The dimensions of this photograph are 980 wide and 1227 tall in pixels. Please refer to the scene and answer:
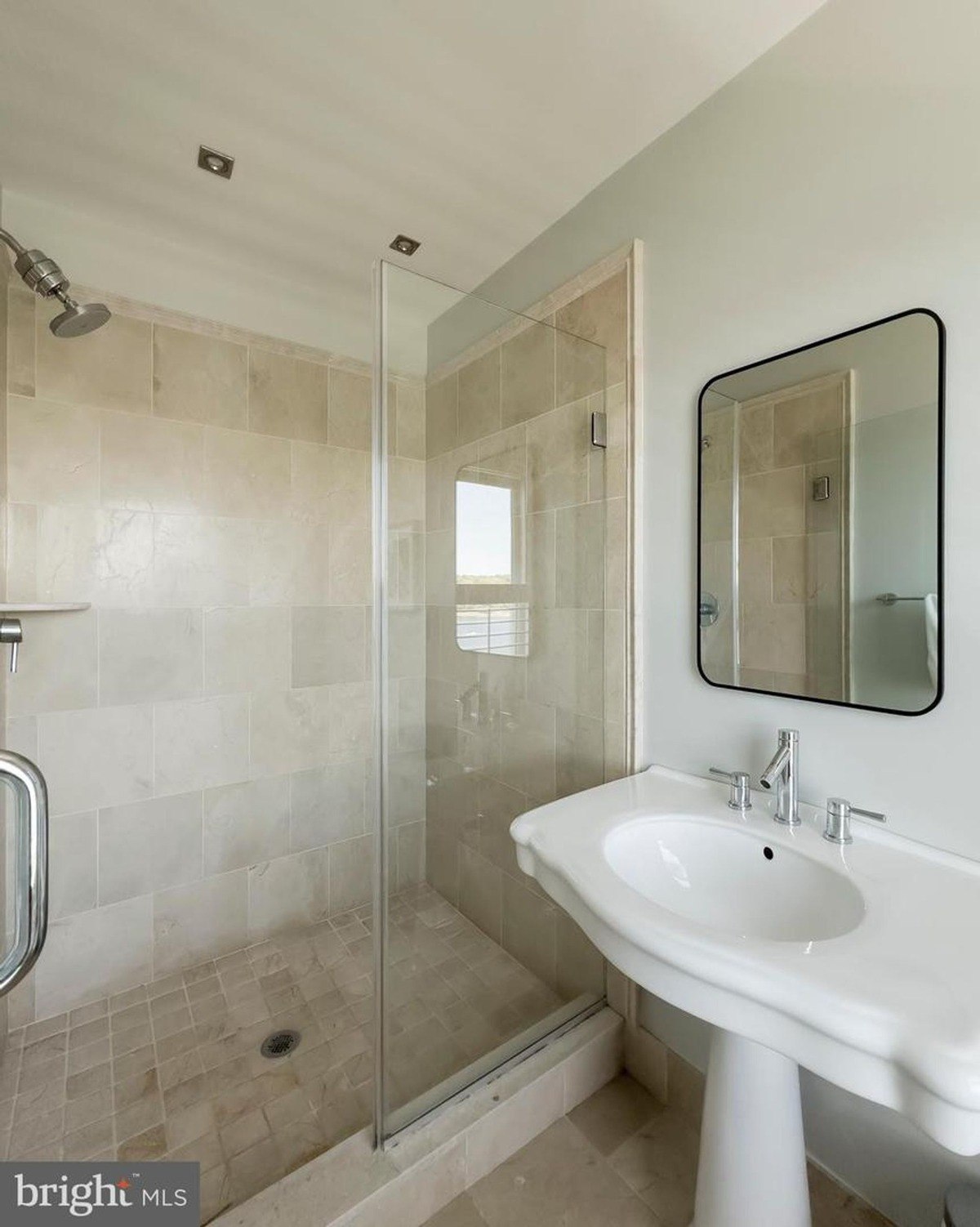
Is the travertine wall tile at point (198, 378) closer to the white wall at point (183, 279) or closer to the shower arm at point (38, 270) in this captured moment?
the white wall at point (183, 279)

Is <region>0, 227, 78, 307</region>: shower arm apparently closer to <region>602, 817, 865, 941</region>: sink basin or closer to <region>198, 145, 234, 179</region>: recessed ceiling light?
<region>198, 145, 234, 179</region>: recessed ceiling light

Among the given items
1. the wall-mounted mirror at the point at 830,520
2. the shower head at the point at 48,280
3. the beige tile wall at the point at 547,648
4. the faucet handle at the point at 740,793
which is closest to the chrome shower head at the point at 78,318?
the shower head at the point at 48,280

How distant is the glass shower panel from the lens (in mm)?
1239

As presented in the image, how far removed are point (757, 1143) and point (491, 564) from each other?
4.00 ft

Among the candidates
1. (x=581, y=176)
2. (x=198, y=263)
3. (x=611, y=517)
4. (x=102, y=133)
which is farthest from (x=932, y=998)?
(x=198, y=263)

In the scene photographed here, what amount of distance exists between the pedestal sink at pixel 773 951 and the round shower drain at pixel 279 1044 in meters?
1.10

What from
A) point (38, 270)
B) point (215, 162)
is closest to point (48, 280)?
point (38, 270)

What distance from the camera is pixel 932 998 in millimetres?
648

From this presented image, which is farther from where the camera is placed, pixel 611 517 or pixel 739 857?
pixel 611 517

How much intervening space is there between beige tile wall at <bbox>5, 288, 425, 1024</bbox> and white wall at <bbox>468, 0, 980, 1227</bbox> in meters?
0.86

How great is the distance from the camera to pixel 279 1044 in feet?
5.29

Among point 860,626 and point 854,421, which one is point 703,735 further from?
point 854,421

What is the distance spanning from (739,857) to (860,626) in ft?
1.68

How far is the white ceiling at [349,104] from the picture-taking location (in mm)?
1117
